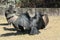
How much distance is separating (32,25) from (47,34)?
1.85ft

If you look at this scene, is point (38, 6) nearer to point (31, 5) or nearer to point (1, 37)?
point (31, 5)

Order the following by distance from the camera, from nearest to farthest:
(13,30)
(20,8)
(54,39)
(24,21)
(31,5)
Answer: (54,39), (24,21), (13,30), (20,8), (31,5)

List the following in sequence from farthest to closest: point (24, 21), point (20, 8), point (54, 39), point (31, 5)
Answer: point (31, 5) < point (20, 8) < point (24, 21) < point (54, 39)

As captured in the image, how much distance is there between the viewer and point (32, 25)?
29.0ft

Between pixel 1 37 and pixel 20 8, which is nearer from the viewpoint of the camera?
pixel 1 37

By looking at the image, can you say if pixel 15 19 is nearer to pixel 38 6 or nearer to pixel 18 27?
pixel 18 27

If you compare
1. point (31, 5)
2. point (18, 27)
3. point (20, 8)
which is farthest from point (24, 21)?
point (31, 5)

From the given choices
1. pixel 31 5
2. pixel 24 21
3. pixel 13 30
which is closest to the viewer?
pixel 24 21

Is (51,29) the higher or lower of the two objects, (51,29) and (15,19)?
the lower

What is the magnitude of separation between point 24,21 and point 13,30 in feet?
3.49

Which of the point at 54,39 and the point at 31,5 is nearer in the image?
the point at 54,39

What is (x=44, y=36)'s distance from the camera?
845 centimetres

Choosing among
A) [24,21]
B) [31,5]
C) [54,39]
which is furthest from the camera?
[31,5]

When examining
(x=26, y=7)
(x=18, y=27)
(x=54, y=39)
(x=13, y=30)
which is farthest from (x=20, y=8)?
(x=54, y=39)
